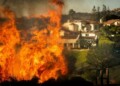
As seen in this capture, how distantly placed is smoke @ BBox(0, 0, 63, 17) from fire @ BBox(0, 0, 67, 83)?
336 millimetres

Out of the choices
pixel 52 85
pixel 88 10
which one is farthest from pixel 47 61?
pixel 88 10

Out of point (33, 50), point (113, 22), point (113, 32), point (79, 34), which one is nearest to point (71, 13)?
point (79, 34)

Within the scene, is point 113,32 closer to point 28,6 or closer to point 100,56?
point 100,56

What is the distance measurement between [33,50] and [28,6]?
2.96m

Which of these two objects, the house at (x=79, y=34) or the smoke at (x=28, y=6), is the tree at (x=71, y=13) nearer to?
the house at (x=79, y=34)

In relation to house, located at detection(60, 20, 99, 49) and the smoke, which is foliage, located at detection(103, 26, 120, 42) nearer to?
house, located at detection(60, 20, 99, 49)

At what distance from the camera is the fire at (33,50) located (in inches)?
718

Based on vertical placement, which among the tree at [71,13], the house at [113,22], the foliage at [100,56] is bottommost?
the foliage at [100,56]

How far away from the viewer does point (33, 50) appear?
18531mm

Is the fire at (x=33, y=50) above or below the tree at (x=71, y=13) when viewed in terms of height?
below

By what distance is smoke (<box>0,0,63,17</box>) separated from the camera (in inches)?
719

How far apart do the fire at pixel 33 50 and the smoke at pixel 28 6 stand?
0.34 metres

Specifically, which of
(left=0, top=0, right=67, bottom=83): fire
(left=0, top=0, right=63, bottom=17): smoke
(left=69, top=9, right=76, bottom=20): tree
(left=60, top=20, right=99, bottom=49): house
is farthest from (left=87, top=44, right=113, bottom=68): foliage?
(left=0, top=0, right=63, bottom=17): smoke

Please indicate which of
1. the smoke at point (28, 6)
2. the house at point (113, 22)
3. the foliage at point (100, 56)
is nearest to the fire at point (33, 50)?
the smoke at point (28, 6)
